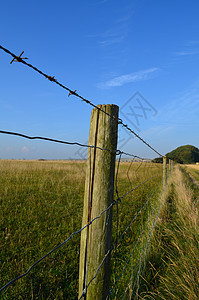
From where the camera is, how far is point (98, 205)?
1471mm

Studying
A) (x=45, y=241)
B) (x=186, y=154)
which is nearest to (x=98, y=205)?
(x=45, y=241)

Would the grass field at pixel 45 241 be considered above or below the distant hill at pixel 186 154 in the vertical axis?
below

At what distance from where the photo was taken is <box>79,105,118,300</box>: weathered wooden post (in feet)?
4.77

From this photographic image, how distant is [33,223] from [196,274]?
9.81ft

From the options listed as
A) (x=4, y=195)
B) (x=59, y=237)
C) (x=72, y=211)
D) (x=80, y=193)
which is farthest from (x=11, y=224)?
(x=80, y=193)

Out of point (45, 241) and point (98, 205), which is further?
point (45, 241)

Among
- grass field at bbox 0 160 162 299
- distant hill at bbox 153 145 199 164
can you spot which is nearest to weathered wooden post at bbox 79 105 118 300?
grass field at bbox 0 160 162 299

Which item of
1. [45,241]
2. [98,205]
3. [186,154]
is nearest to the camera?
[98,205]

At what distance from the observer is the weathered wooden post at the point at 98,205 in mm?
1453

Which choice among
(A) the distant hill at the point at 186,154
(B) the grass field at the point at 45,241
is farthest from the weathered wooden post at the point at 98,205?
(A) the distant hill at the point at 186,154

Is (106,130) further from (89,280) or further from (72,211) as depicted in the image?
(72,211)

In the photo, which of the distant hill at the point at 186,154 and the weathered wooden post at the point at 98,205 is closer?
the weathered wooden post at the point at 98,205

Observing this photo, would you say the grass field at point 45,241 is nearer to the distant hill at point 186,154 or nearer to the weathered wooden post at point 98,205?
the weathered wooden post at point 98,205

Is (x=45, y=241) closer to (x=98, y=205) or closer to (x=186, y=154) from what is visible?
Answer: (x=98, y=205)
